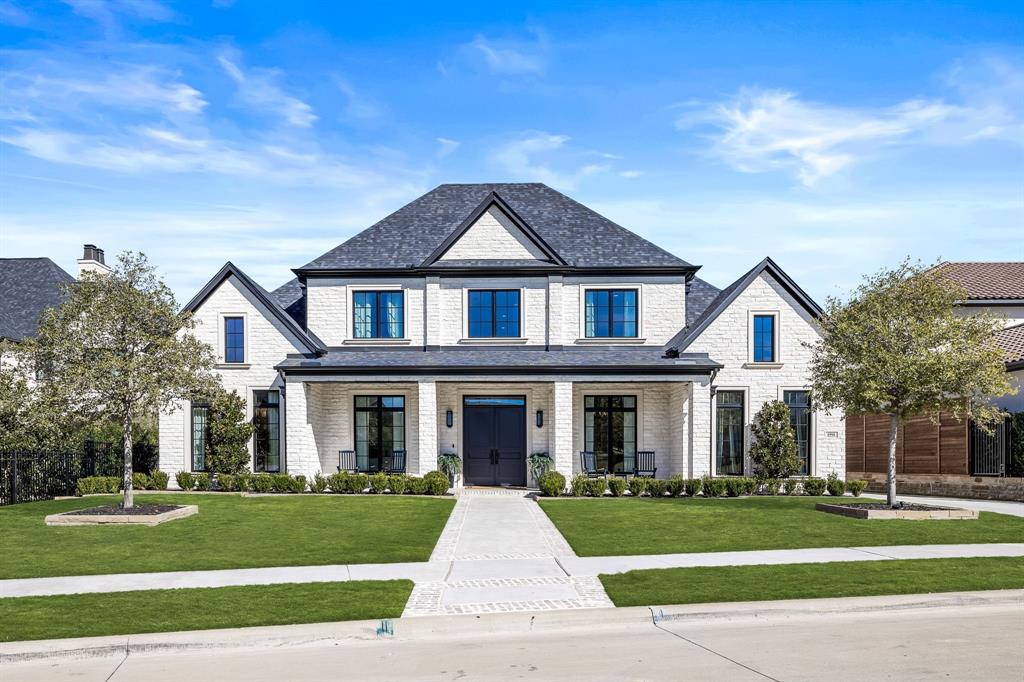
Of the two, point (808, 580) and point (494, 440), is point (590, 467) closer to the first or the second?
point (494, 440)

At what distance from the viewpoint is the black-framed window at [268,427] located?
83.8ft

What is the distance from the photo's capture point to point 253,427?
2502 cm

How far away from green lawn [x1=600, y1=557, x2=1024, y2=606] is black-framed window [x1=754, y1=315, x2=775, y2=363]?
13.4m

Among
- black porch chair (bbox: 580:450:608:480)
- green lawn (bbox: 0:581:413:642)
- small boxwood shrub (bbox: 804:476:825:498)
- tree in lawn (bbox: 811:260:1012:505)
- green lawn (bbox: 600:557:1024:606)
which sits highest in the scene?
tree in lawn (bbox: 811:260:1012:505)

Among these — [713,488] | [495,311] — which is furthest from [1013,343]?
[495,311]

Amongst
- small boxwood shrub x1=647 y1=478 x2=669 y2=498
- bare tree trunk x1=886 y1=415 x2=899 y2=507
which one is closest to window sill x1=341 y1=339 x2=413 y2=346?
small boxwood shrub x1=647 y1=478 x2=669 y2=498

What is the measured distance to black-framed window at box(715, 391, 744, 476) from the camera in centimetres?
2506

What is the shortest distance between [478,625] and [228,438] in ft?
57.6

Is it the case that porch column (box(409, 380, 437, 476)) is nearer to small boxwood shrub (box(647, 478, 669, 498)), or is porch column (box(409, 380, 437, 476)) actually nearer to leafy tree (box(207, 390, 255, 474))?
leafy tree (box(207, 390, 255, 474))

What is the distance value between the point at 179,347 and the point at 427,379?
26.2 feet

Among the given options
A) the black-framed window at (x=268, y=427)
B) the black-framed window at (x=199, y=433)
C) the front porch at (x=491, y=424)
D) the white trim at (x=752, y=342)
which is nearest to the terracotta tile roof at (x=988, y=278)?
the white trim at (x=752, y=342)

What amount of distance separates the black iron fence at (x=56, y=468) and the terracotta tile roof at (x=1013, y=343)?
83.3ft

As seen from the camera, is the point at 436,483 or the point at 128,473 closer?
the point at 128,473

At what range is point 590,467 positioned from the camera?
25391 millimetres
